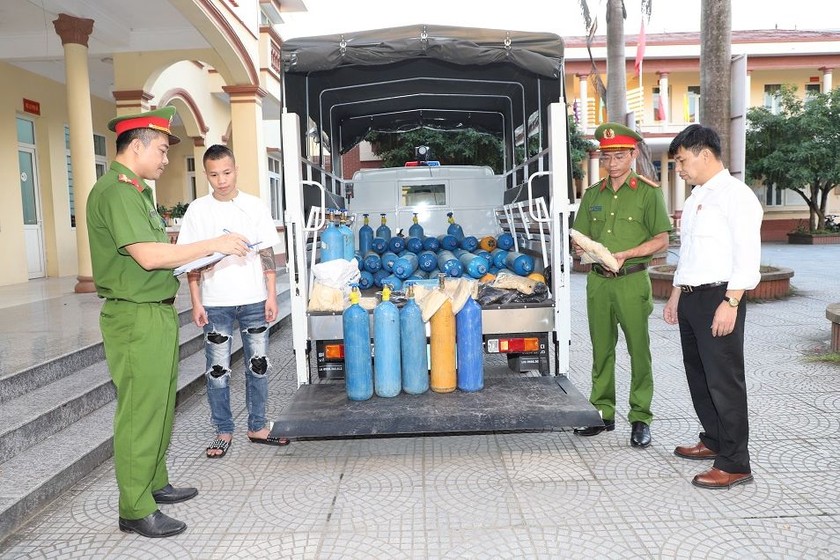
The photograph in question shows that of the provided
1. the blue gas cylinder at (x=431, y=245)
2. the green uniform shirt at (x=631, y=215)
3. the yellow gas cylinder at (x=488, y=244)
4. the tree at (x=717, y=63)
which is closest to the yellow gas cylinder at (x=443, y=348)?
the green uniform shirt at (x=631, y=215)

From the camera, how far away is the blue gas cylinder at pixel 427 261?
5914mm

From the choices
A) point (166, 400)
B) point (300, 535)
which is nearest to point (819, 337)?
point (300, 535)

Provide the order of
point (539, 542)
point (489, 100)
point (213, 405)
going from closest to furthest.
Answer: point (539, 542), point (213, 405), point (489, 100)

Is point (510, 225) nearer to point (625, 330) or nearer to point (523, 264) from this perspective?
point (523, 264)

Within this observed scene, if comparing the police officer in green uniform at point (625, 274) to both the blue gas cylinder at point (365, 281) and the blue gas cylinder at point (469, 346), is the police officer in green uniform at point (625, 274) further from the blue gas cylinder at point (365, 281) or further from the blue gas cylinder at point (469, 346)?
the blue gas cylinder at point (365, 281)

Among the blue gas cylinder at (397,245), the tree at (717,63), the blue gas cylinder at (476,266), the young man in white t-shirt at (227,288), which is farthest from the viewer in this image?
the tree at (717,63)

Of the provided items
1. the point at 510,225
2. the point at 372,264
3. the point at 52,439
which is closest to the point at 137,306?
the point at 52,439

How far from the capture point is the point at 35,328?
252 inches

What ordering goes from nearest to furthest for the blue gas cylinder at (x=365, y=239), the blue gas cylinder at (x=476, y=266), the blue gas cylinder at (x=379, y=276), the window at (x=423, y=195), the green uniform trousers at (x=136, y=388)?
the green uniform trousers at (x=136, y=388)
the blue gas cylinder at (x=476, y=266)
the blue gas cylinder at (x=379, y=276)
the blue gas cylinder at (x=365, y=239)
the window at (x=423, y=195)

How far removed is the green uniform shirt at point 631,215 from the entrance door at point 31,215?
36.2 ft

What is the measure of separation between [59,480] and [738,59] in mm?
6732

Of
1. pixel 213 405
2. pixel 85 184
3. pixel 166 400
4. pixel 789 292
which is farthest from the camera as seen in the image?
pixel 789 292

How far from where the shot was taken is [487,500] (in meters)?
3.46

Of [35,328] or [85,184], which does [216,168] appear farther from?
[85,184]
